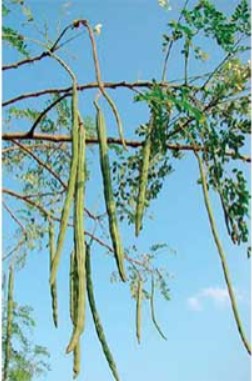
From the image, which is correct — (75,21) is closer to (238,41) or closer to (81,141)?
(81,141)

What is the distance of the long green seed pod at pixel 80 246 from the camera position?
1.39 metres

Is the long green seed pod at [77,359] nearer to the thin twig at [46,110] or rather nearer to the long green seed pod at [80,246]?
the long green seed pod at [80,246]

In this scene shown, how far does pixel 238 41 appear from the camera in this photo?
249 cm

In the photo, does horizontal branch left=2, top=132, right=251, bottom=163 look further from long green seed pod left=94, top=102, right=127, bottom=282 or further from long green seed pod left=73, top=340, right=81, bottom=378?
long green seed pod left=73, top=340, right=81, bottom=378

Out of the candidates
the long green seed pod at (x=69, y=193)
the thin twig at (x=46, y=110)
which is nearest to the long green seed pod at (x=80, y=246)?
the long green seed pod at (x=69, y=193)

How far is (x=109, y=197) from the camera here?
1.51 metres

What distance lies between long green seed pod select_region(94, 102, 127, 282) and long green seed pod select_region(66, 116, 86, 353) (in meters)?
0.04

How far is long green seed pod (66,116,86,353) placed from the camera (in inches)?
54.8

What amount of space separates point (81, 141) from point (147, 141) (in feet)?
1.29

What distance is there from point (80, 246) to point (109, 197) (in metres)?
0.11

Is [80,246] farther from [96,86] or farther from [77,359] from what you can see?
[96,86]

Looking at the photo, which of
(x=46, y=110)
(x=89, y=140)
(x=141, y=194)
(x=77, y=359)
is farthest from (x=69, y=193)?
(x=89, y=140)

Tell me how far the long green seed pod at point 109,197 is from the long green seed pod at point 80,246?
4 cm

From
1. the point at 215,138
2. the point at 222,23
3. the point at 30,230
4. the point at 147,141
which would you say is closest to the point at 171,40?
the point at 222,23
